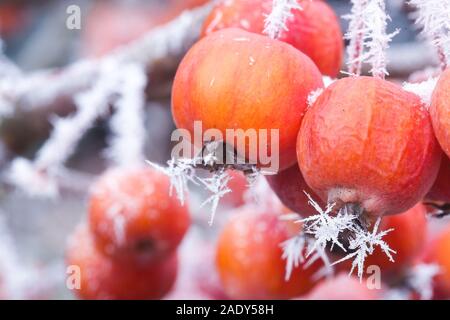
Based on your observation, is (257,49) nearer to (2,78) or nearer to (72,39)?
(2,78)

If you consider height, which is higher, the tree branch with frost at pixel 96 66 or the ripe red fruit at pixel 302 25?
the tree branch with frost at pixel 96 66

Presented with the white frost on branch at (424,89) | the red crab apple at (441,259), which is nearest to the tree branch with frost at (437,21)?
the white frost on branch at (424,89)

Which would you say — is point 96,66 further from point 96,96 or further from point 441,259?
point 441,259

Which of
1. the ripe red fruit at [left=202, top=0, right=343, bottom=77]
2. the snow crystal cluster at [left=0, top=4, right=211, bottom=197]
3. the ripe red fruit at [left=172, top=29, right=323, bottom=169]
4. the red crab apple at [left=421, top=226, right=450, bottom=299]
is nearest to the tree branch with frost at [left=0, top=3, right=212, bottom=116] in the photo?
the snow crystal cluster at [left=0, top=4, right=211, bottom=197]

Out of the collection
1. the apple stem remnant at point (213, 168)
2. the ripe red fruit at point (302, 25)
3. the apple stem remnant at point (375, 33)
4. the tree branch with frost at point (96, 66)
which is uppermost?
the tree branch with frost at point (96, 66)

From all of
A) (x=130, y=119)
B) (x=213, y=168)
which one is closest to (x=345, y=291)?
(x=130, y=119)

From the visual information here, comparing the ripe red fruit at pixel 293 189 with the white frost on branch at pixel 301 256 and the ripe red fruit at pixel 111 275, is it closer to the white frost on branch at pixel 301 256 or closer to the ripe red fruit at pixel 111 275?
the white frost on branch at pixel 301 256

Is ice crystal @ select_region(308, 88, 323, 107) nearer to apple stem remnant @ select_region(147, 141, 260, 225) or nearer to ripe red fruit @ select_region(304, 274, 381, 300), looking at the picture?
apple stem remnant @ select_region(147, 141, 260, 225)

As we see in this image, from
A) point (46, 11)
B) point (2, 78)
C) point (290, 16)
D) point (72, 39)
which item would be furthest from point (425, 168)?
point (46, 11)
